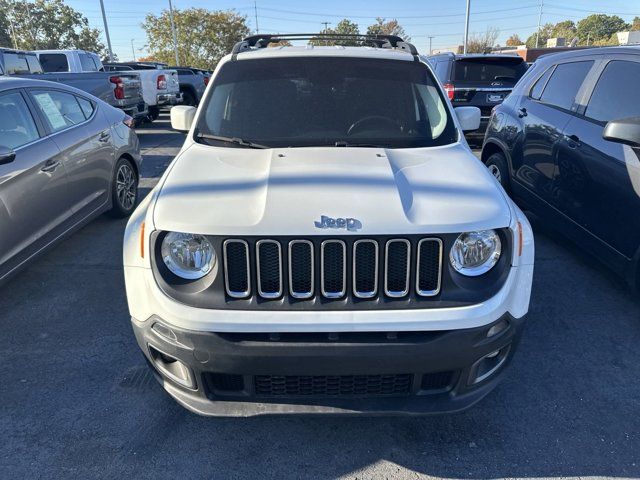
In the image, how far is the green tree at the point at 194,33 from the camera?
142 feet

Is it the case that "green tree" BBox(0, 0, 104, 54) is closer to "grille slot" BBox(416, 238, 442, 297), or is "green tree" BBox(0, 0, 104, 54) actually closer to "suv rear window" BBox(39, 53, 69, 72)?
"suv rear window" BBox(39, 53, 69, 72)

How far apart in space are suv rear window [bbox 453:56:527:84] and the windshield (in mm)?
6416

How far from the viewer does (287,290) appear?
2.12m

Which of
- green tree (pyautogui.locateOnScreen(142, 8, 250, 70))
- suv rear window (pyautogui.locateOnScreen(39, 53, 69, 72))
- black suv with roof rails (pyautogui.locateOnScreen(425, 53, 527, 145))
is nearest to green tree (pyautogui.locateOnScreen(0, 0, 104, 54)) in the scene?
green tree (pyautogui.locateOnScreen(142, 8, 250, 70))

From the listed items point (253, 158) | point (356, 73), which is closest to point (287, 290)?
point (253, 158)

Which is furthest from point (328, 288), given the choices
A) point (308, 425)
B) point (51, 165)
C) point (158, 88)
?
point (158, 88)

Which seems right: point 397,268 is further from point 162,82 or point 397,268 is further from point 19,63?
point 162,82

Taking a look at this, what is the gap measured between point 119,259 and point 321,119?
2677mm

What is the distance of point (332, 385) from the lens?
7.30 feet

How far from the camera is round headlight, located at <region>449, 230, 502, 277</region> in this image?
2203mm

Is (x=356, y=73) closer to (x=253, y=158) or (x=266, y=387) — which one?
(x=253, y=158)

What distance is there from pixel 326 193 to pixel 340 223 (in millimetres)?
239

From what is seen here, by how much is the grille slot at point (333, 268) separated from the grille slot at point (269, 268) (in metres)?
0.19

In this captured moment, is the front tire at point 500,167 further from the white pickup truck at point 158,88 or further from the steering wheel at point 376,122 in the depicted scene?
the white pickup truck at point 158,88
